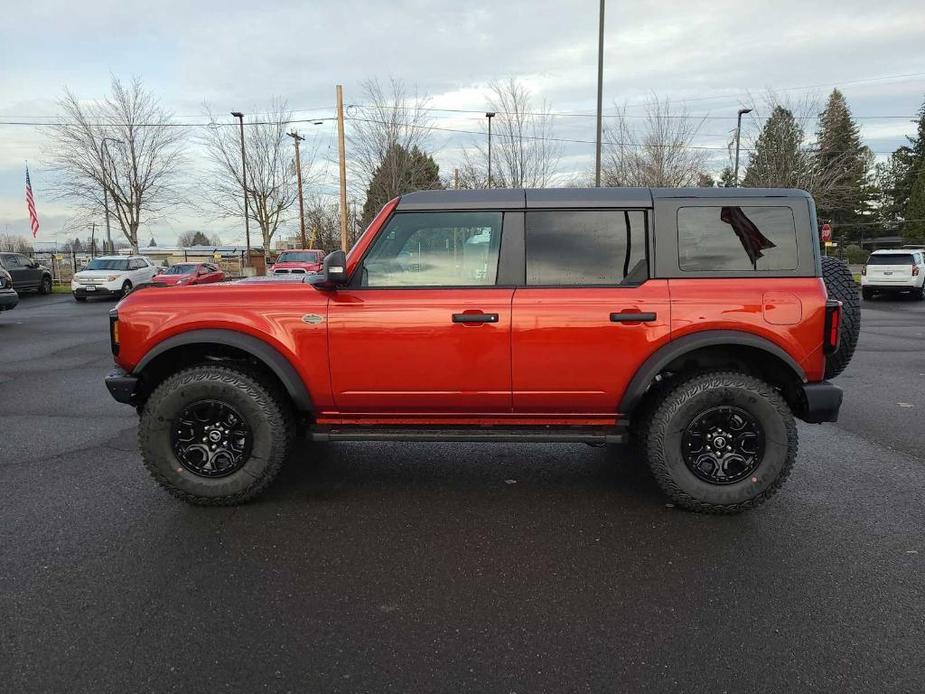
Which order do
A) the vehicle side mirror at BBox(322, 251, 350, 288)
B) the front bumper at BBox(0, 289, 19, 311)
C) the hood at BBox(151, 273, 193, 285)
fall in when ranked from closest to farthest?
the vehicle side mirror at BBox(322, 251, 350, 288) → the front bumper at BBox(0, 289, 19, 311) → the hood at BBox(151, 273, 193, 285)

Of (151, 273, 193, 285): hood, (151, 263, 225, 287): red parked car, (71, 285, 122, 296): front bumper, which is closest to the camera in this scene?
(151, 273, 193, 285): hood

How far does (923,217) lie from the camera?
147 ft

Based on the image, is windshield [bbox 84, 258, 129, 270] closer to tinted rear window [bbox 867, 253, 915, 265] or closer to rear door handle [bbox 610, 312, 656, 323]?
rear door handle [bbox 610, 312, 656, 323]

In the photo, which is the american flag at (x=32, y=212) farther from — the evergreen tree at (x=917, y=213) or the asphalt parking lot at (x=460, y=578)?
the evergreen tree at (x=917, y=213)

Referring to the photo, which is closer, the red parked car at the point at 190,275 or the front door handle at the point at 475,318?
the front door handle at the point at 475,318

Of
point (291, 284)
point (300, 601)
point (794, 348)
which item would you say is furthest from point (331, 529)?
point (794, 348)

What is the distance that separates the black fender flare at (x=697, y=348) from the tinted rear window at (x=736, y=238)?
1.31ft

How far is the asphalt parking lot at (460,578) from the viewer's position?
2.26m

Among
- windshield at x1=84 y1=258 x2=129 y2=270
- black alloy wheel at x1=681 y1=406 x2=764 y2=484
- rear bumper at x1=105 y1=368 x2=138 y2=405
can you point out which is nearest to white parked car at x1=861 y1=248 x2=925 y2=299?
black alloy wheel at x1=681 y1=406 x2=764 y2=484

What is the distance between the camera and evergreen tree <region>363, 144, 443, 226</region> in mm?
24703

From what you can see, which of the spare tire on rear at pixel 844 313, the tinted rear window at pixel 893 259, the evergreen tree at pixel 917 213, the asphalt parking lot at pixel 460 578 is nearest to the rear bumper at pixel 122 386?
the asphalt parking lot at pixel 460 578

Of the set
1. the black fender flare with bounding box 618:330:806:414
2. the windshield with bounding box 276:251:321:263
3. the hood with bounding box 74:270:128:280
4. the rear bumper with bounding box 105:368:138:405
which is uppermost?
the windshield with bounding box 276:251:321:263

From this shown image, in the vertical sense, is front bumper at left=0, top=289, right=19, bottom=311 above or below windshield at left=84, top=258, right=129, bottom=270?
below

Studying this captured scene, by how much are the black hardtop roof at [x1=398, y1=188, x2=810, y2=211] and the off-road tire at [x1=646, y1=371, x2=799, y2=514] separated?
3.52 feet
